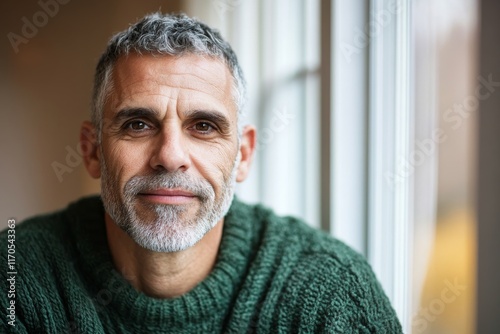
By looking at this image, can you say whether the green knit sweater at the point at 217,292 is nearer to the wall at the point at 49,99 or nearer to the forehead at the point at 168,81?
the forehead at the point at 168,81

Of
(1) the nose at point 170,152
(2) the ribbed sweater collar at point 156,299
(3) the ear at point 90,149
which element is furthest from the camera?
(3) the ear at point 90,149

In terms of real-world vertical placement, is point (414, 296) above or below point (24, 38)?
below

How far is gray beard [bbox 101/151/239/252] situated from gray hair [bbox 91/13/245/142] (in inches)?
8.2

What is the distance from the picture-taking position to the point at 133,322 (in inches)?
49.1

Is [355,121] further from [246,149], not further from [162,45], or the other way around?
[162,45]

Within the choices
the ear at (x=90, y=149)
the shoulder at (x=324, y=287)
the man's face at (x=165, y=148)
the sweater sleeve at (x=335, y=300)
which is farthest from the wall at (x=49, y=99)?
the sweater sleeve at (x=335, y=300)

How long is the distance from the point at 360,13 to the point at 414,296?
88 centimetres

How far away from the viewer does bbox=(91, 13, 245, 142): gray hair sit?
4.00 feet

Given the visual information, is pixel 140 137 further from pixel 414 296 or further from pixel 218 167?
pixel 414 296

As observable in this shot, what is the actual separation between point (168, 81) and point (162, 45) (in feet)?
0.30

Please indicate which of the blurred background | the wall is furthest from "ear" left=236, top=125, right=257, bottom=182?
the wall

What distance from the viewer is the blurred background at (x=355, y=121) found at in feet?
3.91

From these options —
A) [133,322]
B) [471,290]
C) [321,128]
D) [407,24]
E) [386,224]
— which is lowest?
[133,322]

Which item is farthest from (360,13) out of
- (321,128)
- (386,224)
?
(386,224)
